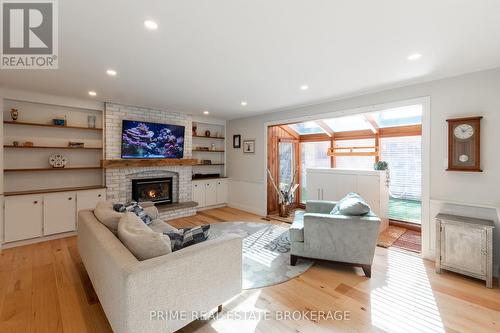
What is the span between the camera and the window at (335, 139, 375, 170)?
17.6ft

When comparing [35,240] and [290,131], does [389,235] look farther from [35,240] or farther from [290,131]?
[35,240]

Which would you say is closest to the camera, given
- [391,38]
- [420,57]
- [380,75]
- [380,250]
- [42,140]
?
[391,38]

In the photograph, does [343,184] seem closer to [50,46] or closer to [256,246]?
[256,246]

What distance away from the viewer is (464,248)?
266cm

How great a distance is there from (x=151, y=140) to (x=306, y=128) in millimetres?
3961

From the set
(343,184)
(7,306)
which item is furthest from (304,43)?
(7,306)

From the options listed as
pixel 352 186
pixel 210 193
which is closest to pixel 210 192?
pixel 210 193

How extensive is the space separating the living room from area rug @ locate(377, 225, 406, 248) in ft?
0.17

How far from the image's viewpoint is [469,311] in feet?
6.97

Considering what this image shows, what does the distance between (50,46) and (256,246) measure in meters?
3.54

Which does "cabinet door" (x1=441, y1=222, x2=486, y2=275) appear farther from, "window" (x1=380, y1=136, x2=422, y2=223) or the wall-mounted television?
the wall-mounted television

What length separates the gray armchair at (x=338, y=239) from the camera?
2.68 m

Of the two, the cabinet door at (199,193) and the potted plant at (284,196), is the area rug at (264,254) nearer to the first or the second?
the potted plant at (284,196)

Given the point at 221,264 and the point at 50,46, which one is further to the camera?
the point at 50,46
